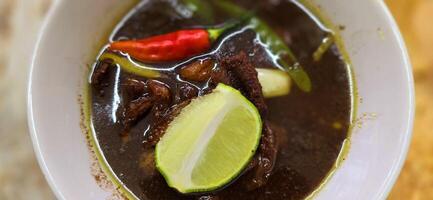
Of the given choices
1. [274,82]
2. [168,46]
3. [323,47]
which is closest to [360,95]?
[323,47]

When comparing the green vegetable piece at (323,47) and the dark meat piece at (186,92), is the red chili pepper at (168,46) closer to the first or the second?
the dark meat piece at (186,92)

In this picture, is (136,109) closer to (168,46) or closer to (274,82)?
(168,46)

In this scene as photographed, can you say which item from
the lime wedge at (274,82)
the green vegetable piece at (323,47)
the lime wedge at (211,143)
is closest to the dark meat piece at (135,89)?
the lime wedge at (211,143)

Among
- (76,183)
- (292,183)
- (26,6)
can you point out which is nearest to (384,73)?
(292,183)

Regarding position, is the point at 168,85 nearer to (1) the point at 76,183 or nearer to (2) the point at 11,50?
(1) the point at 76,183

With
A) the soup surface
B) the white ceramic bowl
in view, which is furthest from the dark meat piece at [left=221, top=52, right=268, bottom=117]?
the white ceramic bowl

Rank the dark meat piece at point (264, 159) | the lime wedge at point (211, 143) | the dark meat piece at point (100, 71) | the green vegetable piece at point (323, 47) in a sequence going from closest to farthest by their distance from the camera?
the lime wedge at point (211, 143) < the dark meat piece at point (264, 159) < the dark meat piece at point (100, 71) < the green vegetable piece at point (323, 47)

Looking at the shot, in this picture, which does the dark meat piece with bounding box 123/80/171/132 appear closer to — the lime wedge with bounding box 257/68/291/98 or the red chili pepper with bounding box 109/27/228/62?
the red chili pepper with bounding box 109/27/228/62
